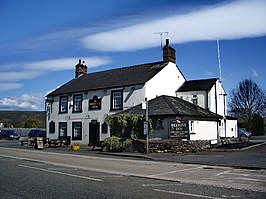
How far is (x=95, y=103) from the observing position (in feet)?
122

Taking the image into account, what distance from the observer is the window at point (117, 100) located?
35031 mm

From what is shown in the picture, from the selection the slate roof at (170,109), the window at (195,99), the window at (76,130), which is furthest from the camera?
the window at (76,130)

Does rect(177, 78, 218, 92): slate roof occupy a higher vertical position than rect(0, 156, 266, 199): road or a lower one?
higher

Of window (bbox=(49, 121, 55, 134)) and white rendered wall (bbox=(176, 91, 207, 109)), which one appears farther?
window (bbox=(49, 121, 55, 134))

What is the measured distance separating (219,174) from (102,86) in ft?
80.0

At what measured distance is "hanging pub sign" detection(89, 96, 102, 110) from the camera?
36.7m

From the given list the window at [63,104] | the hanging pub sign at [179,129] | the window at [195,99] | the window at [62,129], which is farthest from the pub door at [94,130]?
the hanging pub sign at [179,129]

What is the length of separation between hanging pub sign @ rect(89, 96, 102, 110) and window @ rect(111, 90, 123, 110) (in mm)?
1774

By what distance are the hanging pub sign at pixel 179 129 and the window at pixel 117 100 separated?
337 inches

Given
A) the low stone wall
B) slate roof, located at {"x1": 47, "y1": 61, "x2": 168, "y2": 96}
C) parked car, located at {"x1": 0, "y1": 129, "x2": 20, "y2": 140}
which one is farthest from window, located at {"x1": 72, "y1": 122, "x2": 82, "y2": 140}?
parked car, located at {"x1": 0, "y1": 129, "x2": 20, "y2": 140}

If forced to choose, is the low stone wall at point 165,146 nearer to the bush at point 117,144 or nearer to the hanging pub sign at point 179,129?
the bush at point 117,144

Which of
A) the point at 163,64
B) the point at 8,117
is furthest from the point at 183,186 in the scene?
the point at 8,117

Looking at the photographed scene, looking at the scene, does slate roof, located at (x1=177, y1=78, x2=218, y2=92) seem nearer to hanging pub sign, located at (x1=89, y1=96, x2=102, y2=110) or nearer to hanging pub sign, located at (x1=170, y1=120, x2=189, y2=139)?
hanging pub sign, located at (x1=89, y1=96, x2=102, y2=110)

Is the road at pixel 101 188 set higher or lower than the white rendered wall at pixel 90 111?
lower
